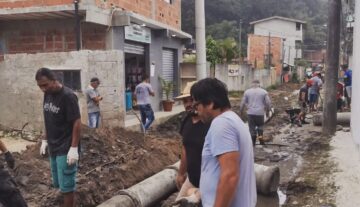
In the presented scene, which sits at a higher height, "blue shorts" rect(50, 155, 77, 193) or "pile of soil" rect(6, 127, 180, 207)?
"blue shorts" rect(50, 155, 77, 193)

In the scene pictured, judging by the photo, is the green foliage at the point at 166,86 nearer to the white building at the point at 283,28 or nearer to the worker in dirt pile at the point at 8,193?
the worker in dirt pile at the point at 8,193

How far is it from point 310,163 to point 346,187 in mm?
2801

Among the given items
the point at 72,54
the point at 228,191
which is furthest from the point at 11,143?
the point at 228,191

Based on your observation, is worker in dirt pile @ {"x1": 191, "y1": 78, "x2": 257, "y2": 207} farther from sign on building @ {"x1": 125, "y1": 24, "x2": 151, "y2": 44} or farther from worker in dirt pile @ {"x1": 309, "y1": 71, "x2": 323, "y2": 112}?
worker in dirt pile @ {"x1": 309, "y1": 71, "x2": 323, "y2": 112}

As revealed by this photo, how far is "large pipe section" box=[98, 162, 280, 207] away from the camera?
19.5 feet

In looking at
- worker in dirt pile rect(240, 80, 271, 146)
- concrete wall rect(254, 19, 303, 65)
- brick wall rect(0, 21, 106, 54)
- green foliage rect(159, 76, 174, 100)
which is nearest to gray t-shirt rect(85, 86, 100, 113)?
brick wall rect(0, 21, 106, 54)

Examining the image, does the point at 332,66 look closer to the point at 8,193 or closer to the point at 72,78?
the point at 72,78

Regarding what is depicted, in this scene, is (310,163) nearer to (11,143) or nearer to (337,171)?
(337,171)

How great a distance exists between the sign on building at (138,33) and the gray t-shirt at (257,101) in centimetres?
515

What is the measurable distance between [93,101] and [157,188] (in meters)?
4.36

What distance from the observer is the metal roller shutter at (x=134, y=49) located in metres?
14.6

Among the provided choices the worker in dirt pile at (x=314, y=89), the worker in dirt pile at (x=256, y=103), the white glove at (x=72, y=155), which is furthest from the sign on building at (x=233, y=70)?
the white glove at (x=72, y=155)

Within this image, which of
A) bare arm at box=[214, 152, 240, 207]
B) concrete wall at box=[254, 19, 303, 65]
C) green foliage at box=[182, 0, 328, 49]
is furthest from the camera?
concrete wall at box=[254, 19, 303, 65]

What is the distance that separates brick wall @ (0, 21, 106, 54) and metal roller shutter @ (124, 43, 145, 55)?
175 centimetres
